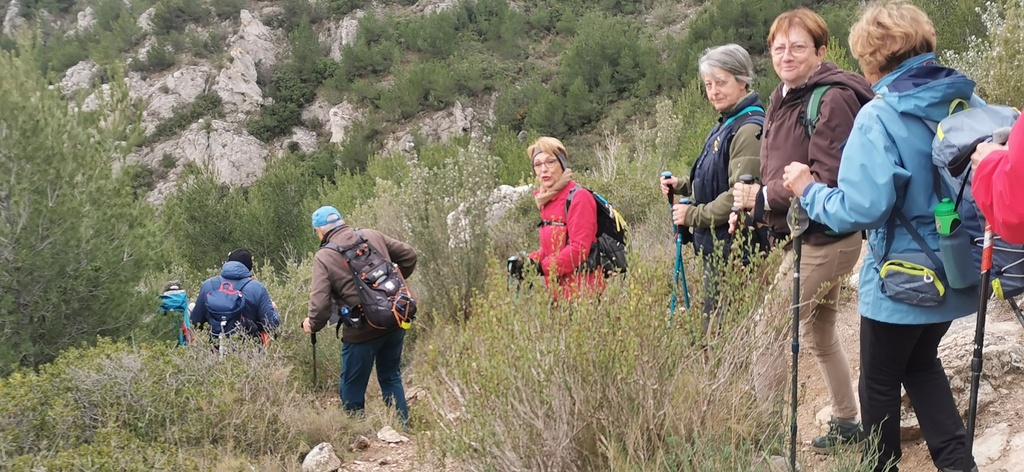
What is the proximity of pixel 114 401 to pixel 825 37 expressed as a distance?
3.29m

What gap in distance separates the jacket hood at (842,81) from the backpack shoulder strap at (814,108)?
0.8 inches

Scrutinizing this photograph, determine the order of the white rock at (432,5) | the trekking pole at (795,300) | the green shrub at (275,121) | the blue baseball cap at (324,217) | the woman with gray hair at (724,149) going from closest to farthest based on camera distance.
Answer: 1. the trekking pole at (795,300)
2. the woman with gray hair at (724,149)
3. the blue baseball cap at (324,217)
4. the green shrub at (275,121)
5. the white rock at (432,5)

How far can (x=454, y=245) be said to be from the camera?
554cm

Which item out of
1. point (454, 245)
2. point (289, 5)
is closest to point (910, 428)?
point (454, 245)

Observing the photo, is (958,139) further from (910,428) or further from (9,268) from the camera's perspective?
(9,268)

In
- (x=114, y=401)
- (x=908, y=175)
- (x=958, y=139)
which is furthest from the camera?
(x=114, y=401)

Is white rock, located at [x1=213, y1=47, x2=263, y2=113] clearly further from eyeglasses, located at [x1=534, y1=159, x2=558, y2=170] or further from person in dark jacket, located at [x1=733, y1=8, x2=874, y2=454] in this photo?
person in dark jacket, located at [x1=733, y1=8, x2=874, y2=454]

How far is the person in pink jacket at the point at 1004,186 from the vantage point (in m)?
1.33

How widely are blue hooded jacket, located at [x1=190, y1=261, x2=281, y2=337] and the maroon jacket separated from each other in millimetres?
3684

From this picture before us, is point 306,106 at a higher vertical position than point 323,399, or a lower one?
lower

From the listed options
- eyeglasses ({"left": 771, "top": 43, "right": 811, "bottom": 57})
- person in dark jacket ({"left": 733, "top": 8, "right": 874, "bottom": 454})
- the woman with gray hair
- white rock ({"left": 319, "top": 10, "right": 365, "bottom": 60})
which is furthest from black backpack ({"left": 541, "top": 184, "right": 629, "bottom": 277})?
white rock ({"left": 319, "top": 10, "right": 365, "bottom": 60})

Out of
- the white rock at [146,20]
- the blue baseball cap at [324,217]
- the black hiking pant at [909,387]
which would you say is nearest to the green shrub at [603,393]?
the black hiking pant at [909,387]

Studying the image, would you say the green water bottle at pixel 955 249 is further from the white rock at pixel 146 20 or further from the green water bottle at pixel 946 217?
the white rock at pixel 146 20

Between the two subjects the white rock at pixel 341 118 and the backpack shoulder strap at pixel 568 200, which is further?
the white rock at pixel 341 118
